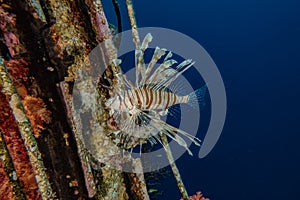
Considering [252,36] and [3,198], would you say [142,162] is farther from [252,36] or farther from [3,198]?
[252,36]

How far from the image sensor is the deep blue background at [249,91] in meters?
21.8

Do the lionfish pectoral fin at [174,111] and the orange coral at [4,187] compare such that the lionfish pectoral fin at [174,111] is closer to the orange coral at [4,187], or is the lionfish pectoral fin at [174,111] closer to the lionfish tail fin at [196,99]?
the lionfish tail fin at [196,99]

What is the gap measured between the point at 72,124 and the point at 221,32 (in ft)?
140

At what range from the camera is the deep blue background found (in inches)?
857

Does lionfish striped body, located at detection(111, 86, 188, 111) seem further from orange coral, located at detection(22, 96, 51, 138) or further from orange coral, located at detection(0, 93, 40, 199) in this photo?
orange coral, located at detection(0, 93, 40, 199)

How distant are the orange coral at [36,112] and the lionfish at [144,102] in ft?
1.34

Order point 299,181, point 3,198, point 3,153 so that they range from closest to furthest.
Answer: point 3,153 < point 3,198 < point 299,181

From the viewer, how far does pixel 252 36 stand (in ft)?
129

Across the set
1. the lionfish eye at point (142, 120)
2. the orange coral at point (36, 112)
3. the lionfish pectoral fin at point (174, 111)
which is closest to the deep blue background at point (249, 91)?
the lionfish pectoral fin at point (174, 111)

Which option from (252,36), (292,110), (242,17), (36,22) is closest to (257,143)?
(292,110)

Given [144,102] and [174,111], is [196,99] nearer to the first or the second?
[174,111]

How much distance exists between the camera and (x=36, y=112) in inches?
68.0

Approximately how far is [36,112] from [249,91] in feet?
104

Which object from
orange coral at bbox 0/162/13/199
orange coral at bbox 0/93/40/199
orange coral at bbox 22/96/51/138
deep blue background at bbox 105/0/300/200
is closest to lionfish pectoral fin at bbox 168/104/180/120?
orange coral at bbox 22/96/51/138
